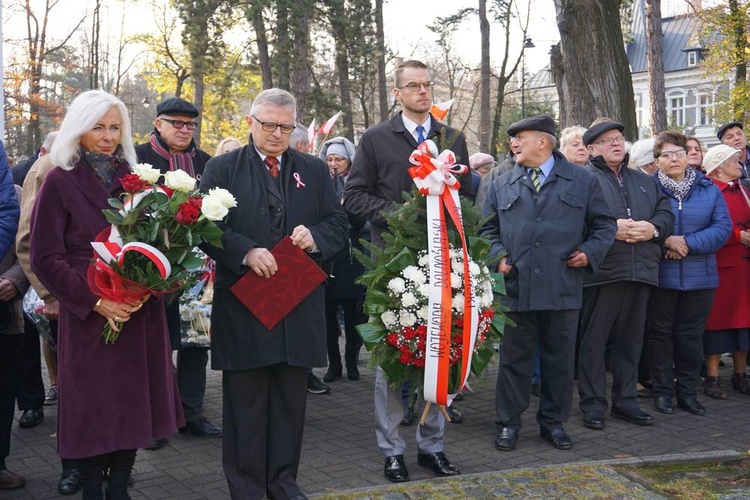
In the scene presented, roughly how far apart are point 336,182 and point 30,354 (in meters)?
3.22

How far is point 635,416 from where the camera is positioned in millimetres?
6559

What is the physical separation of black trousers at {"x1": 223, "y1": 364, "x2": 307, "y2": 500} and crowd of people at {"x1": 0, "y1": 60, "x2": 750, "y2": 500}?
1 centimetres

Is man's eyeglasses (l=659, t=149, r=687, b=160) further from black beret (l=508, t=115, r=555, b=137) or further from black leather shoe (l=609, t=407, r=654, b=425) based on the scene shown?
black leather shoe (l=609, t=407, r=654, b=425)

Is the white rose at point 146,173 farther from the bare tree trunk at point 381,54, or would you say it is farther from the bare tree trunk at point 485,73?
the bare tree trunk at point 485,73

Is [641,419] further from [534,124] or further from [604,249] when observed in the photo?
[534,124]

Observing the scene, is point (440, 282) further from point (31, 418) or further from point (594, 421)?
Answer: point (31, 418)

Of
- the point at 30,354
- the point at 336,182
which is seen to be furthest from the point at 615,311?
the point at 30,354

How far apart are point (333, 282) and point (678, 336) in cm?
309

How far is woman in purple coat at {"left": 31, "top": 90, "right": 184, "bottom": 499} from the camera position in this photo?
4039mm

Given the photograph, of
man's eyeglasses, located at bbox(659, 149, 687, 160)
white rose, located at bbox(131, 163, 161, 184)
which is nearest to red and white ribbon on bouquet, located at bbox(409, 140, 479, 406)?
white rose, located at bbox(131, 163, 161, 184)

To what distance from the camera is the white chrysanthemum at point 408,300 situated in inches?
191

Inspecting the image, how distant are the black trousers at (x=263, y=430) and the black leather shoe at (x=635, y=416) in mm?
3080

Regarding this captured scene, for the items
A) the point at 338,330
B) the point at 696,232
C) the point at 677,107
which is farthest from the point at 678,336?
the point at 677,107

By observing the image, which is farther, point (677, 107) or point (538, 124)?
point (677, 107)
